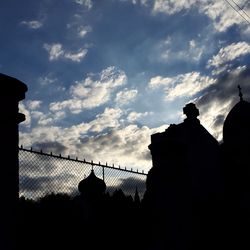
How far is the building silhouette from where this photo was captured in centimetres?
1246

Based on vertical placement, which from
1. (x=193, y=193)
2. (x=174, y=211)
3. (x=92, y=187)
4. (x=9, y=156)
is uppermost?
(x=92, y=187)

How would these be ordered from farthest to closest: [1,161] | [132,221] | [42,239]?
[132,221] → [42,239] → [1,161]

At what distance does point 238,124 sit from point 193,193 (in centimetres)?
1387

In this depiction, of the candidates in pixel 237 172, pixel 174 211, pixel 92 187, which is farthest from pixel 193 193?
pixel 92 187

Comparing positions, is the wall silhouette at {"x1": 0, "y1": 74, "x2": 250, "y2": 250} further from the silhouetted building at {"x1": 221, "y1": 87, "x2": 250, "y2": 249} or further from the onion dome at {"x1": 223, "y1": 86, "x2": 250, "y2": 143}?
the onion dome at {"x1": 223, "y1": 86, "x2": 250, "y2": 143}

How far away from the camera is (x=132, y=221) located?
17344 mm

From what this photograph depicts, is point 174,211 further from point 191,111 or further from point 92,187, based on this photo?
point 92,187

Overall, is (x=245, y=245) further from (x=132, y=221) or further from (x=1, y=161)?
(x=1, y=161)

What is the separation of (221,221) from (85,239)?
5055mm

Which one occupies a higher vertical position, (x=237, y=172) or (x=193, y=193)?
(x=237, y=172)

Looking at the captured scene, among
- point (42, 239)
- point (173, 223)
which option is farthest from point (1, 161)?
point (173, 223)

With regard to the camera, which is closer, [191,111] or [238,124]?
[191,111]

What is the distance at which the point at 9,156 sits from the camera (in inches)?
171

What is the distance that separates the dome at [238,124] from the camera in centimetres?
2466
